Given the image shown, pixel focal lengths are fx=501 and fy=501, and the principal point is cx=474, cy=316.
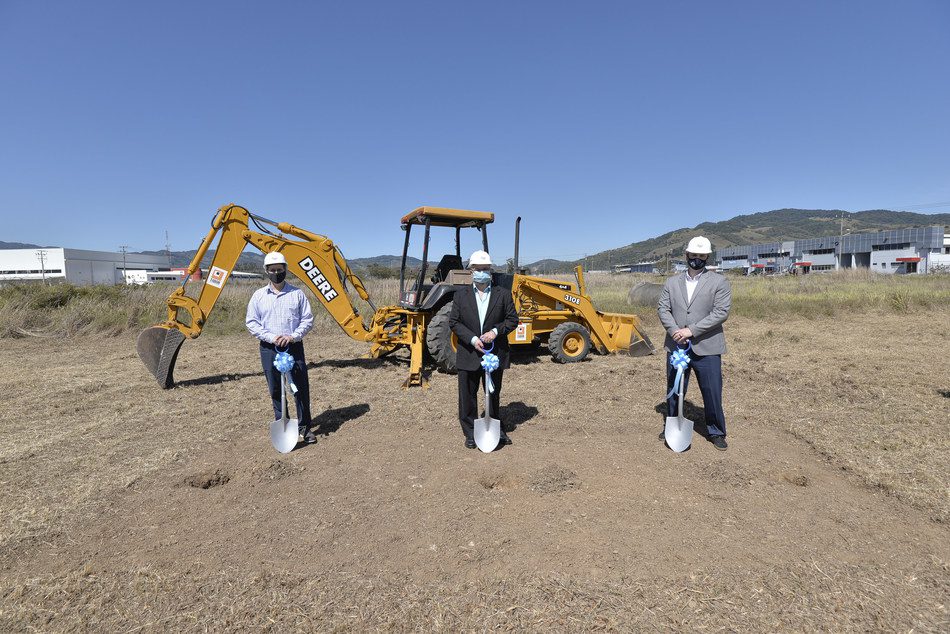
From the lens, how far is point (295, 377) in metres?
4.84

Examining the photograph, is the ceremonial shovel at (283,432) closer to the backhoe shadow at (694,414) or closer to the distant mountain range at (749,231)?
the backhoe shadow at (694,414)

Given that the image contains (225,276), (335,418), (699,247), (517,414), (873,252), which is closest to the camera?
(699,247)

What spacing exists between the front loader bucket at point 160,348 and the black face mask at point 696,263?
258 inches

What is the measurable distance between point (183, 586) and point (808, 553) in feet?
11.5

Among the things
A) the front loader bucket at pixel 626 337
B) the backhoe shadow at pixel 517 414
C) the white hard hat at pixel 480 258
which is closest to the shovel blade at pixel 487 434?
the backhoe shadow at pixel 517 414

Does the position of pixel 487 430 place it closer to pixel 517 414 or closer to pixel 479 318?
pixel 479 318

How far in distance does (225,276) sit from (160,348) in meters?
1.31

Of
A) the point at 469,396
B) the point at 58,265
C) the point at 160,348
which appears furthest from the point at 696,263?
the point at 58,265

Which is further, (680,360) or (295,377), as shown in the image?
(295,377)

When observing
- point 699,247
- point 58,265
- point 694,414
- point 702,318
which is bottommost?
point 694,414

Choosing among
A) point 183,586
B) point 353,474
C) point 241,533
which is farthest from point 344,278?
point 183,586

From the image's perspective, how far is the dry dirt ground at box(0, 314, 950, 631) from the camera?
2492mm

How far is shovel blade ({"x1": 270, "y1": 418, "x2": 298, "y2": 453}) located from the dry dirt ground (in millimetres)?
160

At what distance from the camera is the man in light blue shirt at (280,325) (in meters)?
4.64
